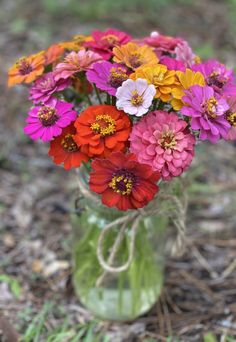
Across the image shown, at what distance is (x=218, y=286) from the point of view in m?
1.82

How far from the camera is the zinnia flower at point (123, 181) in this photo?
115 centimetres

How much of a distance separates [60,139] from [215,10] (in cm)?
263

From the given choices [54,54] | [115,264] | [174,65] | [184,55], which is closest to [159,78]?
[174,65]

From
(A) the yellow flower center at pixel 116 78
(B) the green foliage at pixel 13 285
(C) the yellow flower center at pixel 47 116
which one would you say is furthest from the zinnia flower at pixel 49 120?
(B) the green foliage at pixel 13 285

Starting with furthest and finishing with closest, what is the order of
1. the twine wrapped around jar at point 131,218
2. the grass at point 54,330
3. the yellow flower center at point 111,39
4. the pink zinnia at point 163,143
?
the grass at point 54,330 < the twine wrapped around jar at point 131,218 < the yellow flower center at point 111,39 < the pink zinnia at point 163,143

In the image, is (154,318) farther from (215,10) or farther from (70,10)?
(215,10)

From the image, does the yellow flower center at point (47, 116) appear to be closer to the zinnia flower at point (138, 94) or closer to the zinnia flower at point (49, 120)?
the zinnia flower at point (49, 120)

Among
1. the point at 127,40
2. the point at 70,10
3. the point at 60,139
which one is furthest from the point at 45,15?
the point at 60,139

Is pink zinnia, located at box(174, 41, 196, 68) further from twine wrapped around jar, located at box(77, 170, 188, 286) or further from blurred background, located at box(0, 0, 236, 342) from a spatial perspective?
blurred background, located at box(0, 0, 236, 342)

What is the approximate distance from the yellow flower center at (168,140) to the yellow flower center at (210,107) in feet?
0.31

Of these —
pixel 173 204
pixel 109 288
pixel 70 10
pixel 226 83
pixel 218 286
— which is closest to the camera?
pixel 226 83

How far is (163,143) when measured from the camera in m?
1.13

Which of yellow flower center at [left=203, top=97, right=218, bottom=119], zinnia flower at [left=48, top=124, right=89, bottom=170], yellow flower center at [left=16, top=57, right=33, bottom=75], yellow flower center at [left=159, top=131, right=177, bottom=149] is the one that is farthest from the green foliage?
yellow flower center at [left=203, top=97, right=218, bottom=119]

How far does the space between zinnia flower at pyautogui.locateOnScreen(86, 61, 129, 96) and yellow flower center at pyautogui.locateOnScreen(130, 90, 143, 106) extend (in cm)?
6
